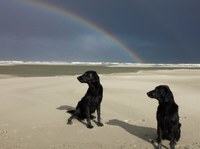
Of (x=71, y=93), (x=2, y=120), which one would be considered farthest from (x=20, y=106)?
(x=71, y=93)

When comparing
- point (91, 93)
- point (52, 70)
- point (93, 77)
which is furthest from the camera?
point (52, 70)

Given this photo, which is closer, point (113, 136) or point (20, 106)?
point (113, 136)

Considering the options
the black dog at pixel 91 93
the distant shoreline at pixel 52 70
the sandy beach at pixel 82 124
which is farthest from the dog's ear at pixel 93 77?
the distant shoreline at pixel 52 70

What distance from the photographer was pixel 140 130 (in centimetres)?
951

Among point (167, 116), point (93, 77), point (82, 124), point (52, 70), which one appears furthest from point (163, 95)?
point (52, 70)

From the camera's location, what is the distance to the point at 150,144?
8.20m

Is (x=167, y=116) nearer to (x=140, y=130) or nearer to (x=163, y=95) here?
(x=163, y=95)

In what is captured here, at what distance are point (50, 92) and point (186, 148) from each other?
34.0 ft

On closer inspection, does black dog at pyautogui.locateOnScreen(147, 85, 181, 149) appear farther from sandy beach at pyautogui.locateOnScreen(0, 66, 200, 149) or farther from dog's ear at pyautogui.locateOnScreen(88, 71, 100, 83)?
dog's ear at pyautogui.locateOnScreen(88, 71, 100, 83)

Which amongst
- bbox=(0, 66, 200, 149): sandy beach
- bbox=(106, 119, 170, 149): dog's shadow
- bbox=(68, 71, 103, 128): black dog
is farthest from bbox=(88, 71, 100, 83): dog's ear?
bbox=(106, 119, 170, 149): dog's shadow

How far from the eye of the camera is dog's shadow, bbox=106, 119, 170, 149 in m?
8.62

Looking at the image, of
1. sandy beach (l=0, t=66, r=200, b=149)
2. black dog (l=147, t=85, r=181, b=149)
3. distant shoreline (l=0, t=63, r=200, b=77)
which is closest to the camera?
black dog (l=147, t=85, r=181, b=149)

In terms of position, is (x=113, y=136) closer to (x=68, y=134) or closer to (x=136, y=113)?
(x=68, y=134)

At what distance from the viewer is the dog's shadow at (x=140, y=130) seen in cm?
862
